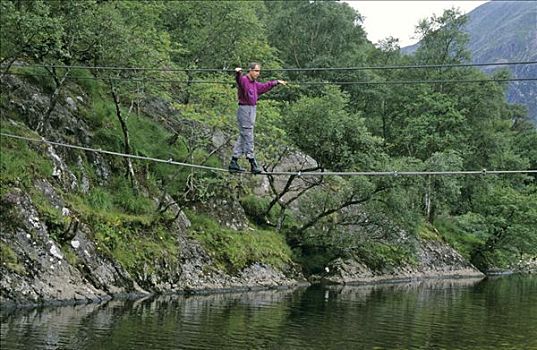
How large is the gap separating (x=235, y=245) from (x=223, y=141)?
7.11 meters

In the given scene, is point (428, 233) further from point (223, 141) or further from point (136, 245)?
point (136, 245)

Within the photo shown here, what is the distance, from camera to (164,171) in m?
36.8

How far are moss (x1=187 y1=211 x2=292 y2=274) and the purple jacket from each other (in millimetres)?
20333

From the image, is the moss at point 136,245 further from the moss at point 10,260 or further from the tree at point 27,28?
the tree at point 27,28

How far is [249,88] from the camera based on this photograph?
14.0 m

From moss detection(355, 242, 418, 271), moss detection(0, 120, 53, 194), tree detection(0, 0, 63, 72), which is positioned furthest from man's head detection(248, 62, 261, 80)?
moss detection(355, 242, 418, 271)

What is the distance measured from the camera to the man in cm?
1379

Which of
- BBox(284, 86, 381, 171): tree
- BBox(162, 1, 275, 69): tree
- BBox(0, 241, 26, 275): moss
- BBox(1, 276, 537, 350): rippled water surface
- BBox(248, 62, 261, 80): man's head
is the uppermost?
BBox(162, 1, 275, 69): tree

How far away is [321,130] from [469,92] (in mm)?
23969

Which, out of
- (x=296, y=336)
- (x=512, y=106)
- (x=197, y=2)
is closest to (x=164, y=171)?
(x=197, y=2)

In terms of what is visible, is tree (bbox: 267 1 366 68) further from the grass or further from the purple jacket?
the purple jacket

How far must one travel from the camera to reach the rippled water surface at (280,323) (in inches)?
772

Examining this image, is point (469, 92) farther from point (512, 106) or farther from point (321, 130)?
point (512, 106)

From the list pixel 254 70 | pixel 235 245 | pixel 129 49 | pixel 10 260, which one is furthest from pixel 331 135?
pixel 254 70
